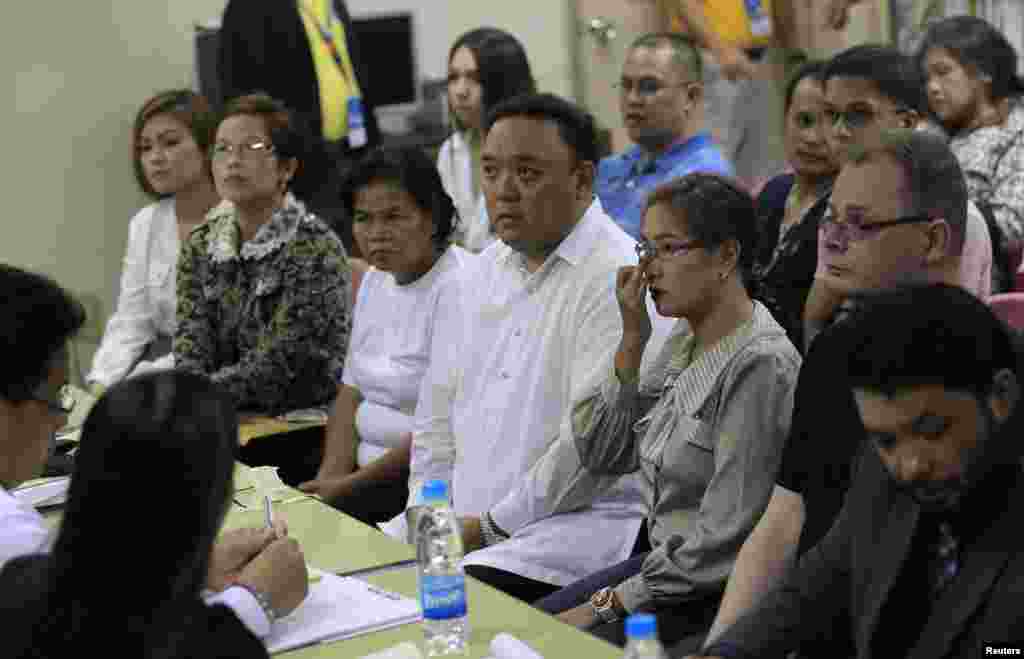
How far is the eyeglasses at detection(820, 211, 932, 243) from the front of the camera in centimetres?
231

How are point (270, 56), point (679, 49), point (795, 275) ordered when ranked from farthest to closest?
point (270, 56), point (679, 49), point (795, 275)

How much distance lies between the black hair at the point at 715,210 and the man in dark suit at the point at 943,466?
84cm

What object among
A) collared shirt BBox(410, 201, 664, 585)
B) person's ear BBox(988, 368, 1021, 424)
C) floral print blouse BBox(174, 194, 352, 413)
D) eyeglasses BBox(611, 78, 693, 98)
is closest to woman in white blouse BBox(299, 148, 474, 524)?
floral print blouse BBox(174, 194, 352, 413)

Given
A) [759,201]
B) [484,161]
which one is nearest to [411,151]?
[484,161]

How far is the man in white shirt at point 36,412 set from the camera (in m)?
1.99

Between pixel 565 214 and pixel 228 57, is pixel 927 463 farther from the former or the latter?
pixel 228 57

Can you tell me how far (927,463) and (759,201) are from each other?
2384 millimetres

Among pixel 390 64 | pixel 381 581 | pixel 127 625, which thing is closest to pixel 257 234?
pixel 381 581

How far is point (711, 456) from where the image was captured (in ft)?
8.29

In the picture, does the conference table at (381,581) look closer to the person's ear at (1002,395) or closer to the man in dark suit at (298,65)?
the person's ear at (1002,395)

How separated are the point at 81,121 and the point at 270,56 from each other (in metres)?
0.92

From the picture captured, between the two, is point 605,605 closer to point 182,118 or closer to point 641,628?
point 641,628

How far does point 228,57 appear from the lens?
5.80m

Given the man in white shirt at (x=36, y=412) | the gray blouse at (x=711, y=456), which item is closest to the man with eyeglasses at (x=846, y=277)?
the gray blouse at (x=711, y=456)
